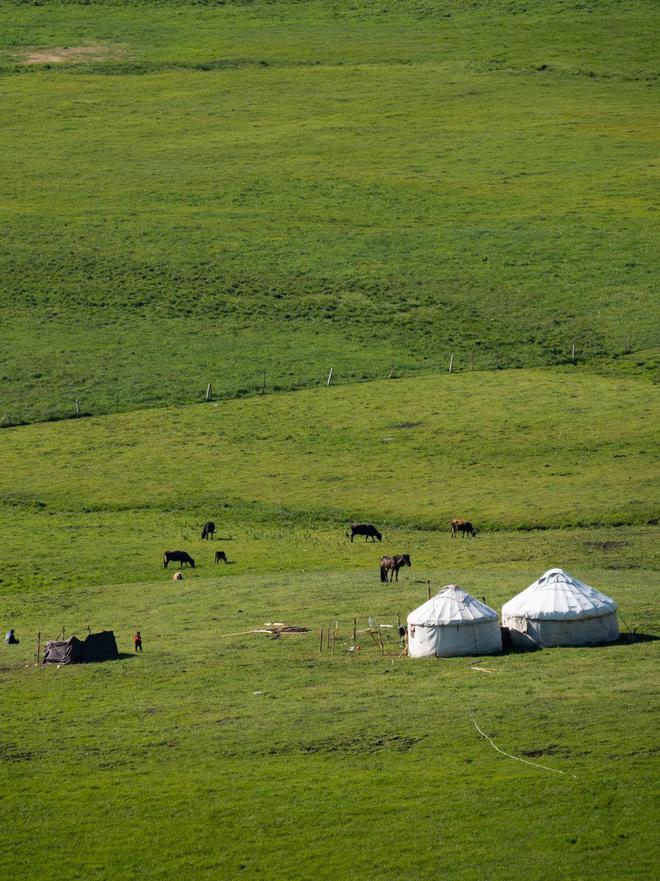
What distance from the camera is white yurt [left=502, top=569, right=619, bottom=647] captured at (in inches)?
1556

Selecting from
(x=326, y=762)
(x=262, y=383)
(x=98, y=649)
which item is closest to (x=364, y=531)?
(x=98, y=649)

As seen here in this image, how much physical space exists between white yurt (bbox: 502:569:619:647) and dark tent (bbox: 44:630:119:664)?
10293 mm

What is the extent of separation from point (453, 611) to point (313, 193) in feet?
224

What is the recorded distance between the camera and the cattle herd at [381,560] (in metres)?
47.8

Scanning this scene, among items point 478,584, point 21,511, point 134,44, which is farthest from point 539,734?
point 134,44

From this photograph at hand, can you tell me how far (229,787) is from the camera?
32.8 m

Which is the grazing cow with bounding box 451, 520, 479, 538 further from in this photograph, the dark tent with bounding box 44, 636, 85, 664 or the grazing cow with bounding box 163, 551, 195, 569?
the dark tent with bounding box 44, 636, 85, 664

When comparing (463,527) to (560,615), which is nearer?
(560,615)

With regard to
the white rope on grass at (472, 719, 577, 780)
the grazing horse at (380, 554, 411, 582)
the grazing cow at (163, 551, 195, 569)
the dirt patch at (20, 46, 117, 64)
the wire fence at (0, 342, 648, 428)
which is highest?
the dirt patch at (20, 46, 117, 64)

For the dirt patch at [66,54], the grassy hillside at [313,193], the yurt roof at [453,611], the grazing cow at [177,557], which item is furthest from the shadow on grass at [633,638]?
the dirt patch at [66,54]

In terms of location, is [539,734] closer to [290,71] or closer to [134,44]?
[290,71]

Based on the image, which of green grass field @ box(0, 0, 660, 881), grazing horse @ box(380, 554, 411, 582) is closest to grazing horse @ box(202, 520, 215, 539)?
green grass field @ box(0, 0, 660, 881)

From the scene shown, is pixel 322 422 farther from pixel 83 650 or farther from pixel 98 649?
pixel 83 650

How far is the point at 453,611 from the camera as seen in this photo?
3903cm
